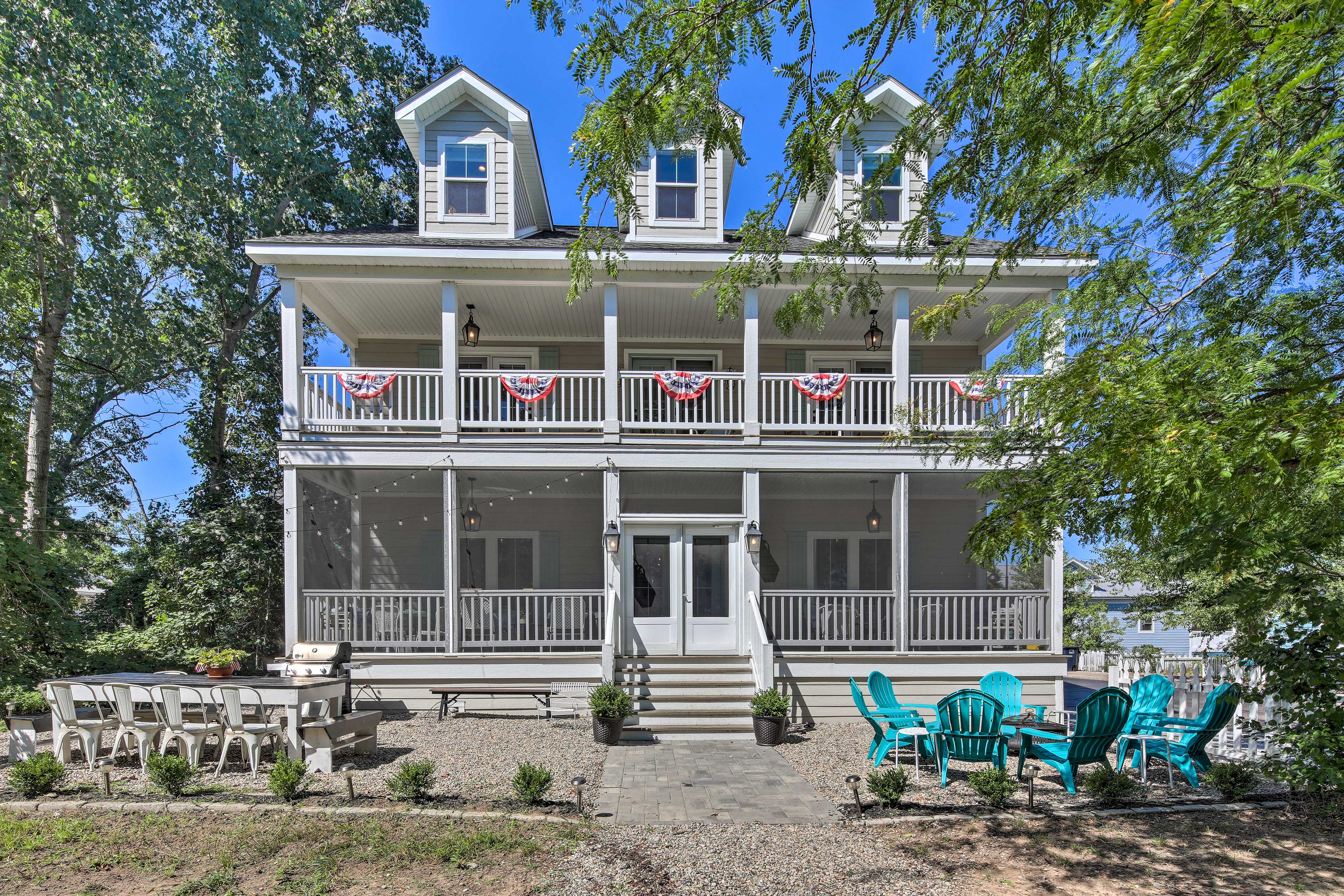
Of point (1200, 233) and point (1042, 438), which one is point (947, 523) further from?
point (1200, 233)

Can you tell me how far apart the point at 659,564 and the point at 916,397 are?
4.91m

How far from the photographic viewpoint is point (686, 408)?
1191cm

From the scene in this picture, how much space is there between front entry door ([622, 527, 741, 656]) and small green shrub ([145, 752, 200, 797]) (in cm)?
603

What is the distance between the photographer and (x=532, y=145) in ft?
42.1

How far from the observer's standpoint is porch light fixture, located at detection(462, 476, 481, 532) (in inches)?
527

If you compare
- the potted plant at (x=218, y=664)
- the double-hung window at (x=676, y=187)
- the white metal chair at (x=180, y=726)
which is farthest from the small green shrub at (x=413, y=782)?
the double-hung window at (x=676, y=187)

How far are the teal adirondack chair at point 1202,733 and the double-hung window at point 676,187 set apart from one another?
9.56 meters

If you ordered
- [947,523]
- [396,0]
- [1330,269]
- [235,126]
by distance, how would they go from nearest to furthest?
[1330,269], [947,523], [235,126], [396,0]

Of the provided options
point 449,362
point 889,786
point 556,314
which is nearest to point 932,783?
point 889,786

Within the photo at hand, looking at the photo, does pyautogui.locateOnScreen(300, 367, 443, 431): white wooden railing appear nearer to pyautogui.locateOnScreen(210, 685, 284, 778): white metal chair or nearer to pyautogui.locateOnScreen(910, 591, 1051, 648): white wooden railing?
pyautogui.locateOnScreen(210, 685, 284, 778): white metal chair

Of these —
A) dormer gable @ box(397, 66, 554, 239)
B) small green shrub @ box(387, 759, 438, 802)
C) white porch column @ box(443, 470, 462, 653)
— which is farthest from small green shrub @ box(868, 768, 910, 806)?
dormer gable @ box(397, 66, 554, 239)

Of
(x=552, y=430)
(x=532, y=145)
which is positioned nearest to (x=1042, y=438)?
(x=552, y=430)

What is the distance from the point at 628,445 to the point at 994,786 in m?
6.71

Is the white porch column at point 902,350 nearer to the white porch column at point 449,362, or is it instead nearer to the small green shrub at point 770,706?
the small green shrub at point 770,706
